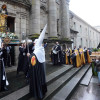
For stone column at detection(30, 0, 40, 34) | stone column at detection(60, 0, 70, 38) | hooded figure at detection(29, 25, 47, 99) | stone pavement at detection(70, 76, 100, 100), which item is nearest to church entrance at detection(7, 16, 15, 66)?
stone column at detection(30, 0, 40, 34)

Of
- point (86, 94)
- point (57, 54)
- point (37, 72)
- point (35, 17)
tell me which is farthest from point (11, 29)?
point (86, 94)

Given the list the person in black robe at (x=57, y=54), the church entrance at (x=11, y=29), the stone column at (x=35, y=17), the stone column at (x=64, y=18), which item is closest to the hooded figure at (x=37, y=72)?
the person in black robe at (x=57, y=54)

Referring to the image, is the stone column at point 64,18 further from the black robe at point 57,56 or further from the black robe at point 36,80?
the black robe at point 36,80

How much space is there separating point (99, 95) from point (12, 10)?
9264 mm

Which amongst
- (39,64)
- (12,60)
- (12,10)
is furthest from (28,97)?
(12,10)

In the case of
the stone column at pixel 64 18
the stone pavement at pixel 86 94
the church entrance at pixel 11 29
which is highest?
the stone column at pixel 64 18

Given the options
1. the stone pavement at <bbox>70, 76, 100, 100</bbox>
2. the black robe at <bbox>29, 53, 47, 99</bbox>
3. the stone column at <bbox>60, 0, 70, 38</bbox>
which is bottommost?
the stone pavement at <bbox>70, 76, 100, 100</bbox>

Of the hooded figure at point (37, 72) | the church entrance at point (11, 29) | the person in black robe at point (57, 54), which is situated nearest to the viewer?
the hooded figure at point (37, 72)

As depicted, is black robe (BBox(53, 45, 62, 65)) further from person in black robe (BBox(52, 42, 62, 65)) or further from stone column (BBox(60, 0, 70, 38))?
stone column (BBox(60, 0, 70, 38))

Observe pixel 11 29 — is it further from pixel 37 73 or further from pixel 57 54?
pixel 37 73

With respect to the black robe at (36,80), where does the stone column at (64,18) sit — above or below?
above

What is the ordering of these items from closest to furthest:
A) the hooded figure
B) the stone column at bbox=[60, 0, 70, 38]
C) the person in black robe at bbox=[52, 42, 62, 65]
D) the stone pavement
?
the hooded figure → the stone pavement → the person in black robe at bbox=[52, 42, 62, 65] → the stone column at bbox=[60, 0, 70, 38]

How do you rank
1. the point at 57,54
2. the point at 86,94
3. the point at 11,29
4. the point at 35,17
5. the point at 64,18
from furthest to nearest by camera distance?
the point at 64,18 < the point at 35,17 < the point at 11,29 < the point at 57,54 < the point at 86,94

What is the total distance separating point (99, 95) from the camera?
15.6ft
